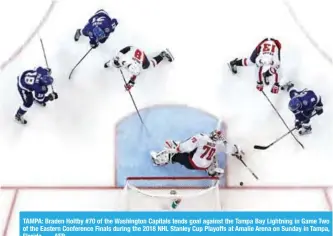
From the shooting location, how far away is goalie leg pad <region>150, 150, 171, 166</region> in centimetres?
189

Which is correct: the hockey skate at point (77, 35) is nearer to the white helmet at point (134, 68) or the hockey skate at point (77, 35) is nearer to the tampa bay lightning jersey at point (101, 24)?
the tampa bay lightning jersey at point (101, 24)

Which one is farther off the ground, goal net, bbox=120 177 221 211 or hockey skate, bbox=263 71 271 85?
hockey skate, bbox=263 71 271 85

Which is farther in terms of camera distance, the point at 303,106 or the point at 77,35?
the point at 77,35

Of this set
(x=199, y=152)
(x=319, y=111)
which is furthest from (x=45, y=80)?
(x=319, y=111)

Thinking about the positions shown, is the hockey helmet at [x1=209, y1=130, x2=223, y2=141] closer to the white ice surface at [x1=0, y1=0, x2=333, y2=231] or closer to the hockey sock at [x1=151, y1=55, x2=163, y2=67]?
the white ice surface at [x1=0, y1=0, x2=333, y2=231]

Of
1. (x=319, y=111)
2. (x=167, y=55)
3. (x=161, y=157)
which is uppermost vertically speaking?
(x=167, y=55)

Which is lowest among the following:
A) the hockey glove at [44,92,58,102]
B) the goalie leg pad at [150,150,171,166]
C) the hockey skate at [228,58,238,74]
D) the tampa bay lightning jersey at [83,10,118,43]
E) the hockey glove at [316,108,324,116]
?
the goalie leg pad at [150,150,171,166]

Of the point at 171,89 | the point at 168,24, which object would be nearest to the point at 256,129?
the point at 171,89

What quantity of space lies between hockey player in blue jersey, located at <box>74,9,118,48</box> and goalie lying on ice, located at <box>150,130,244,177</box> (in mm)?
402

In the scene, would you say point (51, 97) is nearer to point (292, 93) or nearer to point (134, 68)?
point (134, 68)

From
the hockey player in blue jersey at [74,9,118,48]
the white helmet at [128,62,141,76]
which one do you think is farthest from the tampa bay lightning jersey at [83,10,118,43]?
the white helmet at [128,62,141,76]

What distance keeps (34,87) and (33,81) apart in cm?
2

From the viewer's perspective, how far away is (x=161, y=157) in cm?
189
